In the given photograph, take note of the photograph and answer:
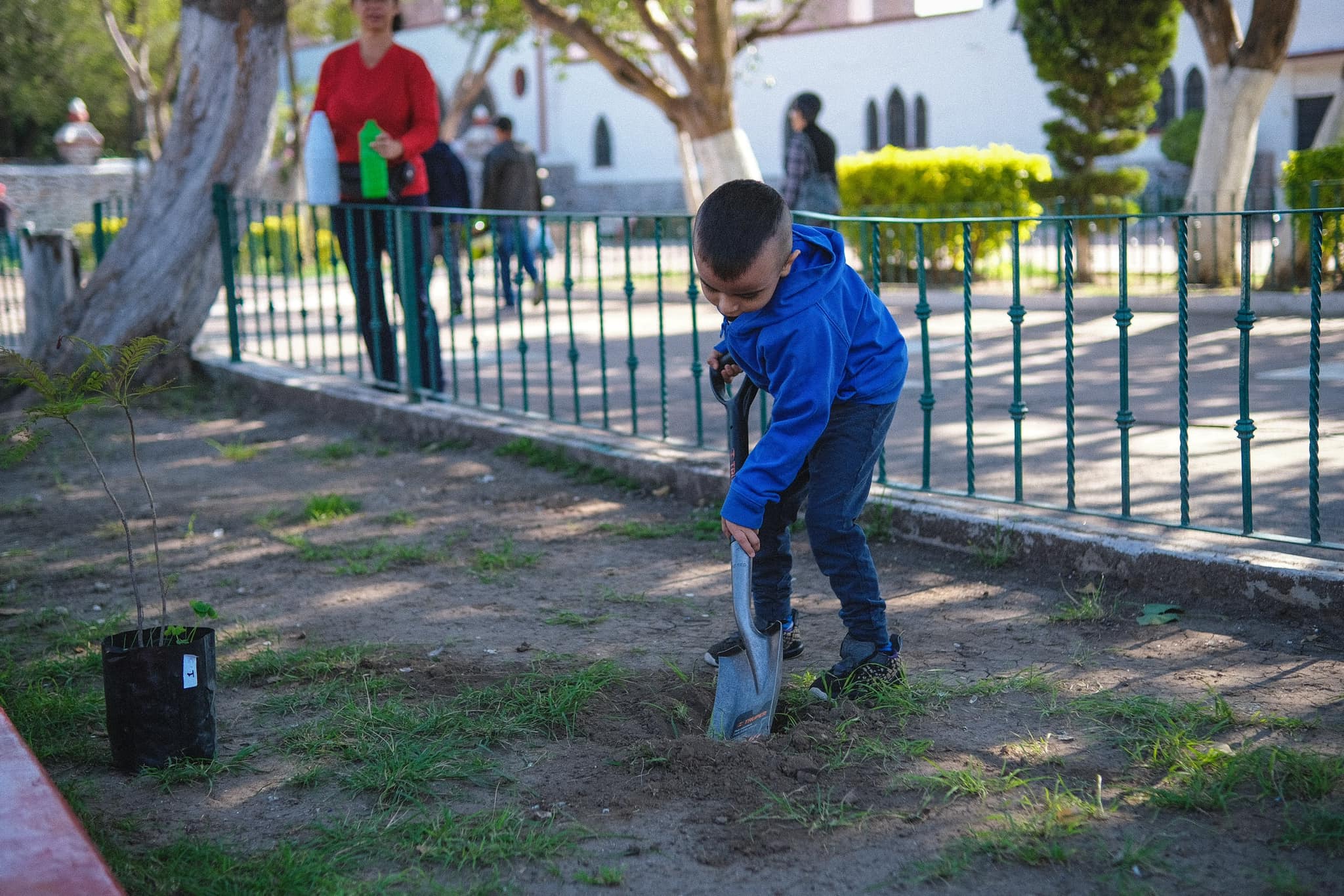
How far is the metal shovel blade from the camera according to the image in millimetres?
2924

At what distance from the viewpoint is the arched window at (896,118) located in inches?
1213

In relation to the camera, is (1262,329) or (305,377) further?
(1262,329)

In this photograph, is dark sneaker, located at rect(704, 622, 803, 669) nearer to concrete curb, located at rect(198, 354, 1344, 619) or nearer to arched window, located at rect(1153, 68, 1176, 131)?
concrete curb, located at rect(198, 354, 1344, 619)

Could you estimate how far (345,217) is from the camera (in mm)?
7238

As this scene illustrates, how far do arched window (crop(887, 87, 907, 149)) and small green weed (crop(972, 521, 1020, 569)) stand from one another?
27.8 m

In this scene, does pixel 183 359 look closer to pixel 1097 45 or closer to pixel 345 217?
pixel 345 217

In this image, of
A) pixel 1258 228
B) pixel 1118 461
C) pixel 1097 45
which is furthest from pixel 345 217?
pixel 1258 228

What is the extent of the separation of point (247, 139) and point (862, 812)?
7.21 meters

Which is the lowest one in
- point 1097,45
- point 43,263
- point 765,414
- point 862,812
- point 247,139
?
point 862,812

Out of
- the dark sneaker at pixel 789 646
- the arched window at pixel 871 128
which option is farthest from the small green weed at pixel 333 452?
the arched window at pixel 871 128

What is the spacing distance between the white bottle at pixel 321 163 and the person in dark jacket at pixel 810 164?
4860 mm

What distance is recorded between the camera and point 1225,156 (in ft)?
39.7

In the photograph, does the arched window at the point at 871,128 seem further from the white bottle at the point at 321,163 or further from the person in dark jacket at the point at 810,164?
the white bottle at the point at 321,163

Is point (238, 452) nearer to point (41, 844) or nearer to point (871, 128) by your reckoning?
point (41, 844)
